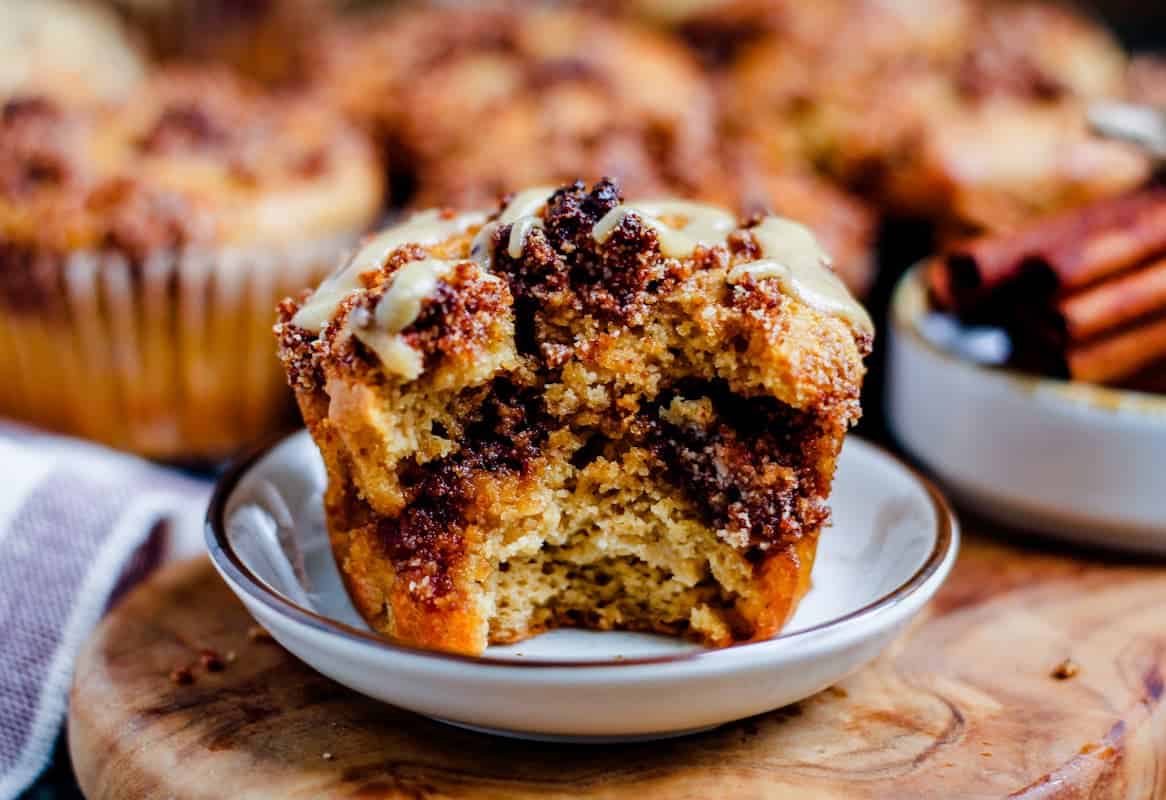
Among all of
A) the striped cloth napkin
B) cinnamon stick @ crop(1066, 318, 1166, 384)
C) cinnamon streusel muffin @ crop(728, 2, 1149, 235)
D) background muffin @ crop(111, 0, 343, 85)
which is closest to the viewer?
the striped cloth napkin

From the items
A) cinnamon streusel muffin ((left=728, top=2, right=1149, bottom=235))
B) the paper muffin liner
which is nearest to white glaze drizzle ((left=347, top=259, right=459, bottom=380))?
the paper muffin liner

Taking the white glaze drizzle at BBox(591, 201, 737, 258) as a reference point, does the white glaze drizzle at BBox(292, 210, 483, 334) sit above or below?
below

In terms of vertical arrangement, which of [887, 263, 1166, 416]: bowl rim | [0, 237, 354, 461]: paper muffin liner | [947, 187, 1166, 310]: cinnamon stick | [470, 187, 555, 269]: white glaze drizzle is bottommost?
[0, 237, 354, 461]: paper muffin liner

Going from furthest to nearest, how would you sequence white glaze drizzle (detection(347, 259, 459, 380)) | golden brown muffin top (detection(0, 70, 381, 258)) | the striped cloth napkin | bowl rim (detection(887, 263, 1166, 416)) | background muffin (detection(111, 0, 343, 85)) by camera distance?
1. background muffin (detection(111, 0, 343, 85))
2. golden brown muffin top (detection(0, 70, 381, 258))
3. bowl rim (detection(887, 263, 1166, 416))
4. the striped cloth napkin
5. white glaze drizzle (detection(347, 259, 459, 380))

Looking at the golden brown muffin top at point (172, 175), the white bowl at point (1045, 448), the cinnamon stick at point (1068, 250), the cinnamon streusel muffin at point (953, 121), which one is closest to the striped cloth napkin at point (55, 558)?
the golden brown muffin top at point (172, 175)

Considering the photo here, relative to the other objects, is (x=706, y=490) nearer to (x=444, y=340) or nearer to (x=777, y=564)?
(x=777, y=564)

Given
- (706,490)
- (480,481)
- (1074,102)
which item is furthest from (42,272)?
(1074,102)

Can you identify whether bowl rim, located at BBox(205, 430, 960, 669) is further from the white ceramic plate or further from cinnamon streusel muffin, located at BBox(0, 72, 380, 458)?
cinnamon streusel muffin, located at BBox(0, 72, 380, 458)
